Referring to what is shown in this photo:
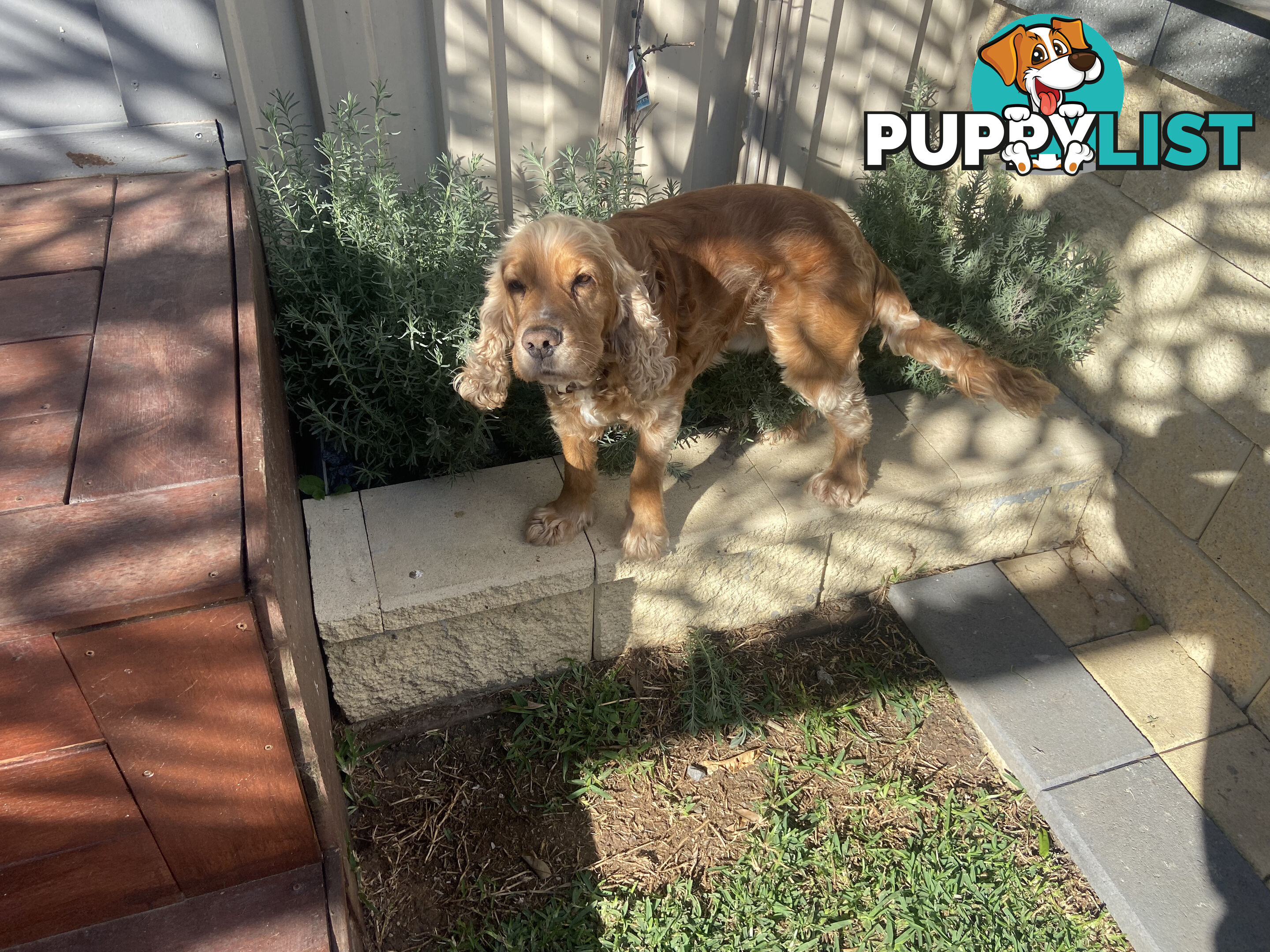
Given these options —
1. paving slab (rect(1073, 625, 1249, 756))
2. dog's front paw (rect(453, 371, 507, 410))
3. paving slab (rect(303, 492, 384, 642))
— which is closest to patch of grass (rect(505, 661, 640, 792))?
paving slab (rect(303, 492, 384, 642))

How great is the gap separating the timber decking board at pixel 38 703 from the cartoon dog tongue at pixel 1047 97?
13.1 feet

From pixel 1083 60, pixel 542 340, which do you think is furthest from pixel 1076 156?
pixel 542 340

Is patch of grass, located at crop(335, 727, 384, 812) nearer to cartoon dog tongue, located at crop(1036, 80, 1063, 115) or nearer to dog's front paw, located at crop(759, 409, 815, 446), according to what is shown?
Answer: dog's front paw, located at crop(759, 409, 815, 446)

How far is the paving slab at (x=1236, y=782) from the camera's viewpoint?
2.98 metres

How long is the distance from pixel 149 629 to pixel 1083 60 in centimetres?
385

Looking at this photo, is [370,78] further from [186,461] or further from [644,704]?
[644,704]

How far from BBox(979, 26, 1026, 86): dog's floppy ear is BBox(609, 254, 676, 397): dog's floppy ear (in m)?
2.41

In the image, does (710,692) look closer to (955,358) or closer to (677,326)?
(677,326)

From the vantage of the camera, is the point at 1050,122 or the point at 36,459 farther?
the point at 1050,122

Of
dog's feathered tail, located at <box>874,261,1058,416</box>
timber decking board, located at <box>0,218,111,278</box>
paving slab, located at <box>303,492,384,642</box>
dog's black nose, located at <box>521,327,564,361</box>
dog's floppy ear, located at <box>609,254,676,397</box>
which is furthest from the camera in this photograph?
dog's feathered tail, located at <box>874,261,1058,416</box>

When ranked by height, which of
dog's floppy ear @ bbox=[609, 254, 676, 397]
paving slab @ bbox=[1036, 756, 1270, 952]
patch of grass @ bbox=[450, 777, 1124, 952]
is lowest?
patch of grass @ bbox=[450, 777, 1124, 952]

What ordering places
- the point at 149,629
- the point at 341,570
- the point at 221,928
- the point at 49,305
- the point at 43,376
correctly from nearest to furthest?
1. the point at 149,629
2. the point at 221,928
3. the point at 43,376
4. the point at 49,305
5. the point at 341,570

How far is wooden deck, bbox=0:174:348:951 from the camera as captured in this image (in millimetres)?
1774

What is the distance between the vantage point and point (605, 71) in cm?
376
